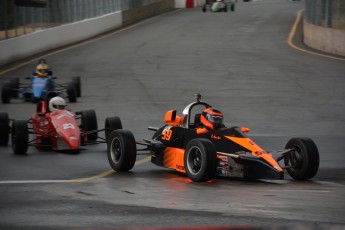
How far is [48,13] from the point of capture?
151 feet

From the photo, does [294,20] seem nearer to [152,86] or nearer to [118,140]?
[152,86]

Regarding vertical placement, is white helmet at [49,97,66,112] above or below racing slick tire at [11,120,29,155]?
above

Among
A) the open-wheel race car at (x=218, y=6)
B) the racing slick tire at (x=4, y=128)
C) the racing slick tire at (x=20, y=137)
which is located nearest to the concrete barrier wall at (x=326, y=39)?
the open-wheel race car at (x=218, y=6)

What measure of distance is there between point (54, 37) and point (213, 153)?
3212cm

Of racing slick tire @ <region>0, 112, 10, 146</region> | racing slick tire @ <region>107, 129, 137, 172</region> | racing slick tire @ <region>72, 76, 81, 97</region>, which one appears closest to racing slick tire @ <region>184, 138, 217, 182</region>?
racing slick tire @ <region>107, 129, 137, 172</region>

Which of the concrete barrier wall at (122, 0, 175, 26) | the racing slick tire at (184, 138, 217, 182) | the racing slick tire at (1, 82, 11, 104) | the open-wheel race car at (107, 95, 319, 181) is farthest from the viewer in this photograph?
the concrete barrier wall at (122, 0, 175, 26)

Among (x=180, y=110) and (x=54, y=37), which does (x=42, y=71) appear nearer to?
(x=180, y=110)

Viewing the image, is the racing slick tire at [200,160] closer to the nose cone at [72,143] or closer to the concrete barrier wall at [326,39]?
the nose cone at [72,143]

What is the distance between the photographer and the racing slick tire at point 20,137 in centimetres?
1795

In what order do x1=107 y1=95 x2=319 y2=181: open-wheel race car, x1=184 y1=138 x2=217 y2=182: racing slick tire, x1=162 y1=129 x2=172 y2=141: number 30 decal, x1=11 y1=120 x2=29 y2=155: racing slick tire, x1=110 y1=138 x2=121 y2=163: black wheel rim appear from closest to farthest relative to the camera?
x1=184 y1=138 x2=217 y2=182: racing slick tire, x1=107 y1=95 x2=319 y2=181: open-wheel race car, x1=110 y1=138 x2=121 y2=163: black wheel rim, x1=162 y1=129 x2=172 y2=141: number 30 decal, x1=11 y1=120 x2=29 y2=155: racing slick tire

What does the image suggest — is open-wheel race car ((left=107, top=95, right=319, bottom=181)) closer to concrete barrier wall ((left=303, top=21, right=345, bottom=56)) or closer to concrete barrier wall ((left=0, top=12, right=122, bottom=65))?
concrete barrier wall ((left=0, top=12, right=122, bottom=65))

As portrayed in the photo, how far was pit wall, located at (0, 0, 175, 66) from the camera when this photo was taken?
39562 millimetres

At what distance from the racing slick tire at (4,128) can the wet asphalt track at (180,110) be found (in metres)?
0.78

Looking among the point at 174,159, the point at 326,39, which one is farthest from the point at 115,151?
the point at 326,39
